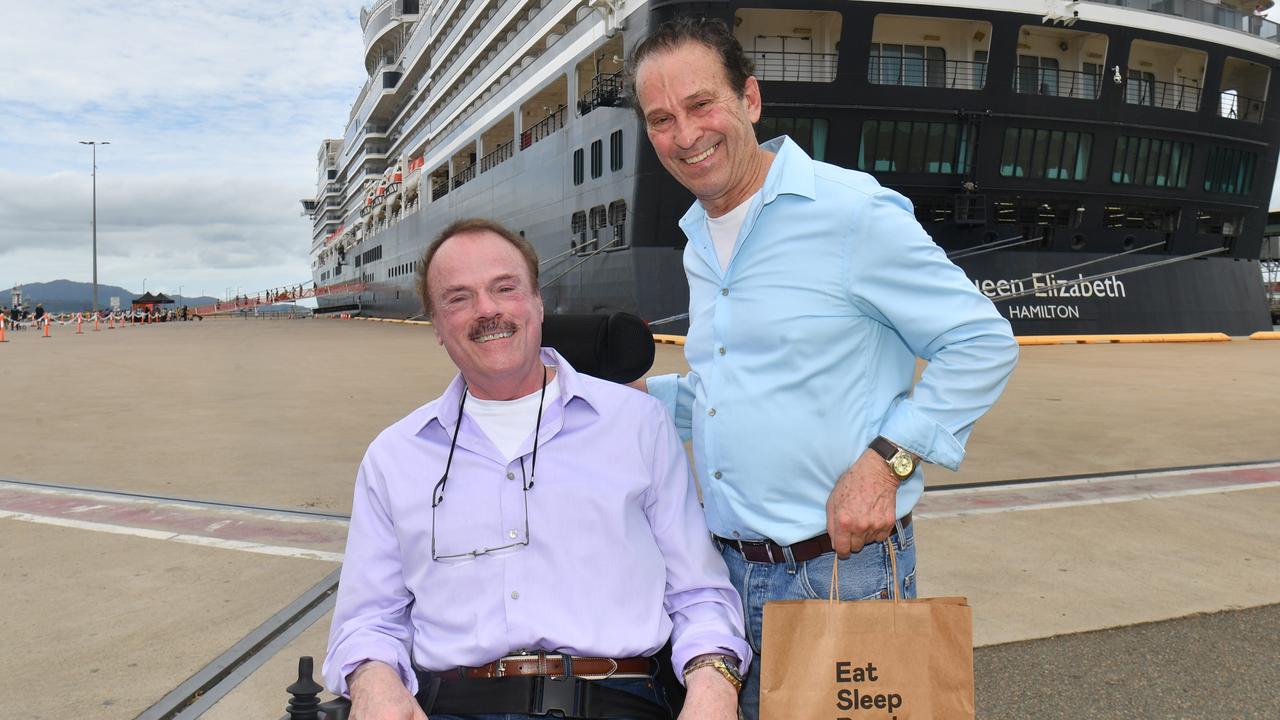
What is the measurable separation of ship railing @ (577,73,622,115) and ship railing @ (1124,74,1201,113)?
11.2 metres

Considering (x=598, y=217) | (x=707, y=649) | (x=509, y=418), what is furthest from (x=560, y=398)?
(x=598, y=217)

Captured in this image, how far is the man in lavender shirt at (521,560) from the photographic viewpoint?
6.28 ft

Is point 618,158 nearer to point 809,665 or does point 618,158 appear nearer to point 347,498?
point 347,498

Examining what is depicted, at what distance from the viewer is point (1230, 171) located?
68.5ft

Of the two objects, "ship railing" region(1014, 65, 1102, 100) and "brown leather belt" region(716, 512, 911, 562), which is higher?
"ship railing" region(1014, 65, 1102, 100)

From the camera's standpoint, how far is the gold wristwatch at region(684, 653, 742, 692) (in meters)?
1.90

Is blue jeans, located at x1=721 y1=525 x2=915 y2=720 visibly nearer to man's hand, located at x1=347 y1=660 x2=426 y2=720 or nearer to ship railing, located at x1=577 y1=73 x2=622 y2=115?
man's hand, located at x1=347 y1=660 x2=426 y2=720

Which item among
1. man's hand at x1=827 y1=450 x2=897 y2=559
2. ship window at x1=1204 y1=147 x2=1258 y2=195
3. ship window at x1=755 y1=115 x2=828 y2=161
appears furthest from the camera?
ship window at x1=1204 y1=147 x2=1258 y2=195

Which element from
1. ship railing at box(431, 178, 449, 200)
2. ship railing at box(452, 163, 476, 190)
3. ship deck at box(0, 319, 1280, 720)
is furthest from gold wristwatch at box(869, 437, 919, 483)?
ship railing at box(431, 178, 449, 200)

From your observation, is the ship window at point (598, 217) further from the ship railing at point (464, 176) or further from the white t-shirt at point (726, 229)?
the white t-shirt at point (726, 229)

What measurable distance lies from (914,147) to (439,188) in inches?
1066

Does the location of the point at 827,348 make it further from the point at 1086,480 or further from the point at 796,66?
the point at 796,66

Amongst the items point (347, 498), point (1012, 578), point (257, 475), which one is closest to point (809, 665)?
point (1012, 578)

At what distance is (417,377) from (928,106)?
39.0ft
